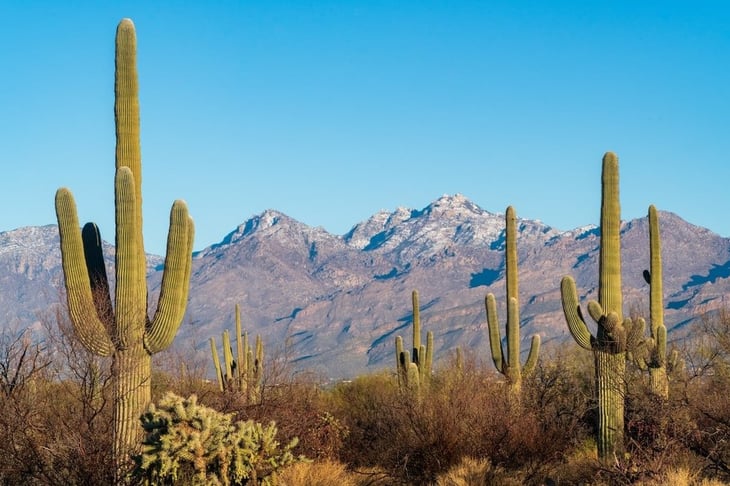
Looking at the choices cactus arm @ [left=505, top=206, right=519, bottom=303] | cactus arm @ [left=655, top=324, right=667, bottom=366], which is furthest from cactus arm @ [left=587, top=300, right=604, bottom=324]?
cactus arm @ [left=505, top=206, right=519, bottom=303]

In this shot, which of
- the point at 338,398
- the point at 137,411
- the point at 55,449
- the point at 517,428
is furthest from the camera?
the point at 338,398

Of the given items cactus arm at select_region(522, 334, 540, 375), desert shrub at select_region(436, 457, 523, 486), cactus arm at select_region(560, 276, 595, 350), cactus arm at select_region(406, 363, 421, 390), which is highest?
cactus arm at select_region(560, 276, 595, 350)

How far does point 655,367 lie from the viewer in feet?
74.3

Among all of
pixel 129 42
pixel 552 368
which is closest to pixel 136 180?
→ pixel 129 42

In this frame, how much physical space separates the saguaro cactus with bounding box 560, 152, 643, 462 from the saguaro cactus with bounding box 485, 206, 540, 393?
15.0 ft

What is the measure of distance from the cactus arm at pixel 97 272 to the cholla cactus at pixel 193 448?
145 inches

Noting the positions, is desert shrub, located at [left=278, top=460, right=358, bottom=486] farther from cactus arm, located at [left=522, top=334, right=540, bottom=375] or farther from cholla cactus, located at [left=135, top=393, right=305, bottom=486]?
cactus arm, located at [left=522, top=334, right=540, bottom=375]

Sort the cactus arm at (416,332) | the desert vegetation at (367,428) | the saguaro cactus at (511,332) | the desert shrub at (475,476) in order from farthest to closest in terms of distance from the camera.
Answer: the cactus arm at (416,332) < the saguaro cactus at (511,332) < the desert shrub at (475,476) < the desert vegetation at (367,428)

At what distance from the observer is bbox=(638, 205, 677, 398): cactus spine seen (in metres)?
22.2

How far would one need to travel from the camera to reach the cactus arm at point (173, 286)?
53.6 ft

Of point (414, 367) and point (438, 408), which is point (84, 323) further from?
point (414, 367)

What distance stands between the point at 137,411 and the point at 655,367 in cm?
1224

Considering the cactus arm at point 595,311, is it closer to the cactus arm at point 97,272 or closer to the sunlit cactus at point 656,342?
the sunlit cactus at point 656,342

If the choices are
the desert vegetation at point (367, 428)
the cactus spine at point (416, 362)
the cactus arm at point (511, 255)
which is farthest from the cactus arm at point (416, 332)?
the cactus arm at point (511, 255)
